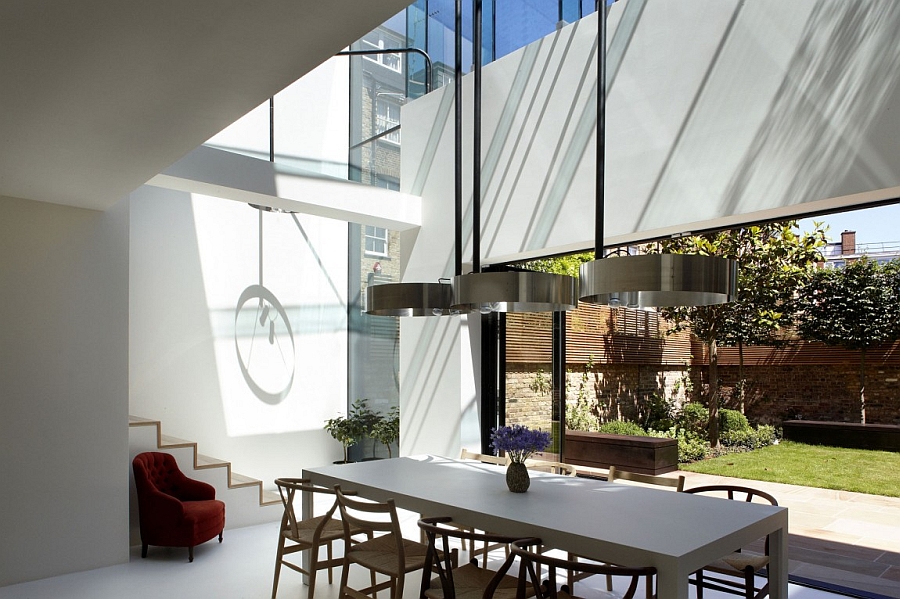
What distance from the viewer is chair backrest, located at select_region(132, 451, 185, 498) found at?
17.9 ft

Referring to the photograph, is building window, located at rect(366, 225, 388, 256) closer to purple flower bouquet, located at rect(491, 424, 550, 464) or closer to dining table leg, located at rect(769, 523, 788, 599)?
purple flower bouquet, located at rect(491, 424, 550, 464)

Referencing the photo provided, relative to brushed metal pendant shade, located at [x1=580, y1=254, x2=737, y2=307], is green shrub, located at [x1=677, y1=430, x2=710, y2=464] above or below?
below

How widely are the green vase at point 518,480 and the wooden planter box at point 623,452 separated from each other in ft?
4.89

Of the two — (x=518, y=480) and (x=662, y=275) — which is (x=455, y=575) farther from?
(x=662, y=275)

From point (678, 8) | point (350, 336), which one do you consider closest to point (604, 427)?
point (678, 8)

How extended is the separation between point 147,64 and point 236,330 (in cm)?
520

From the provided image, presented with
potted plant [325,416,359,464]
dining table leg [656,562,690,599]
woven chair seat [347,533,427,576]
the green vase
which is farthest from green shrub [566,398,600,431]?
potted plant [325,416,359,464]

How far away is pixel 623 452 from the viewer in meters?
5.21

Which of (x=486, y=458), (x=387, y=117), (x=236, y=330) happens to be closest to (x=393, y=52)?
(x=387, y=117)

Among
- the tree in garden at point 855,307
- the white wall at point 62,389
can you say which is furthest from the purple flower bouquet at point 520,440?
the white wall at point 62,389

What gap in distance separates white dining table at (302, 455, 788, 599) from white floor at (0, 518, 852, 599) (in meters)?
0.75

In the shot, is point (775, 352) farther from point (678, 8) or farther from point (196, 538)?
point (196, 538)

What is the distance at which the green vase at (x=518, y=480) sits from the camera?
12.8 feet

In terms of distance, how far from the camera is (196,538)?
520cm
